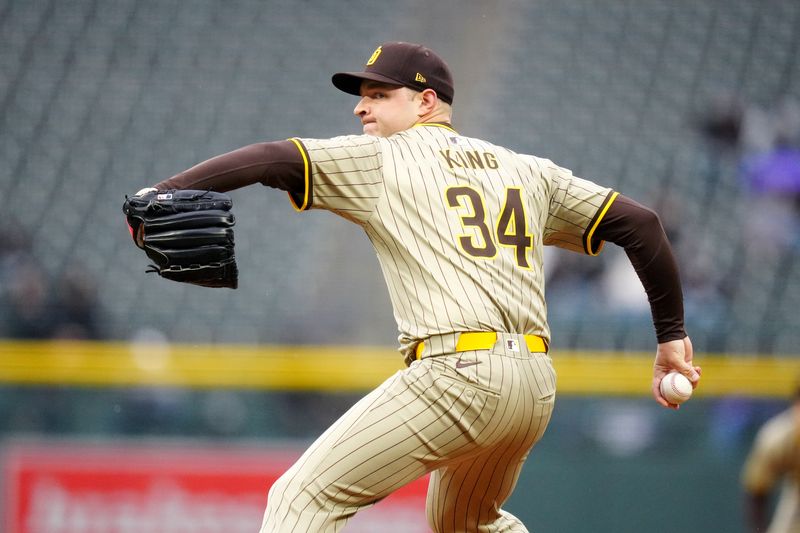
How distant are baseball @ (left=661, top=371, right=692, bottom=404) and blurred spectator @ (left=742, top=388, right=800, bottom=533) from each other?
297cm

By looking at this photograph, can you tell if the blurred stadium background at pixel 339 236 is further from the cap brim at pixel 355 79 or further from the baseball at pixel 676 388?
the cap brim at pixel 355 79

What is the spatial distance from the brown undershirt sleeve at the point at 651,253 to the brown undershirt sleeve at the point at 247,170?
0.96m

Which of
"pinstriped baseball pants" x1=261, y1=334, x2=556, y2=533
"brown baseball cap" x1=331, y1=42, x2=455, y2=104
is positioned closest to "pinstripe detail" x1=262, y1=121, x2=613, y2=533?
"pinstriped baseball pants" x1=261, y1=334, x2=556, y2=533

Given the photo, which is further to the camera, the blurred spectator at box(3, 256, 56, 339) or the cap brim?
the blurred spectator at box(3, 256, 56, 339)

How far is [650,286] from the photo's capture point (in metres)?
3.29

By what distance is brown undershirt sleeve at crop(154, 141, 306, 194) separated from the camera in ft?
9.09

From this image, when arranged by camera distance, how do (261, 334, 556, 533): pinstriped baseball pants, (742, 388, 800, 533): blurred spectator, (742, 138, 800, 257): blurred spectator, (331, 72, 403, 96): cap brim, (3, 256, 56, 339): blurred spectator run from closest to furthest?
(261, 334, 556, 533): pinstriped baseball pants
(331, 72, 403, 96): cap brim
(742, 388, 800, 533): blurred spectator
(3, 256, 56, 339): blurred spectator
(742, 138, 800, 257): blurred spectator

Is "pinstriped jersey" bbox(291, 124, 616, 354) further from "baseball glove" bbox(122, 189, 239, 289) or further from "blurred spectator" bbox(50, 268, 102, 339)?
"blurred spectator" bbox(50, 268, 102, 339)

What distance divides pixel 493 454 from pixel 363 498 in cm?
40

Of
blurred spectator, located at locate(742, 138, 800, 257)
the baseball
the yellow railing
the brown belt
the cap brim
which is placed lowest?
the yellow railing

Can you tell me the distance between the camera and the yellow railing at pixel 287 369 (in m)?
6.89

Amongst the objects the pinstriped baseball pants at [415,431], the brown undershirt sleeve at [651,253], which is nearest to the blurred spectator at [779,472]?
the brown undershirt sleeve at [651,253]

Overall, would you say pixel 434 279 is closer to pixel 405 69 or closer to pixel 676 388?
pixel 405 69

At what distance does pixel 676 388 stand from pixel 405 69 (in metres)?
1.19
